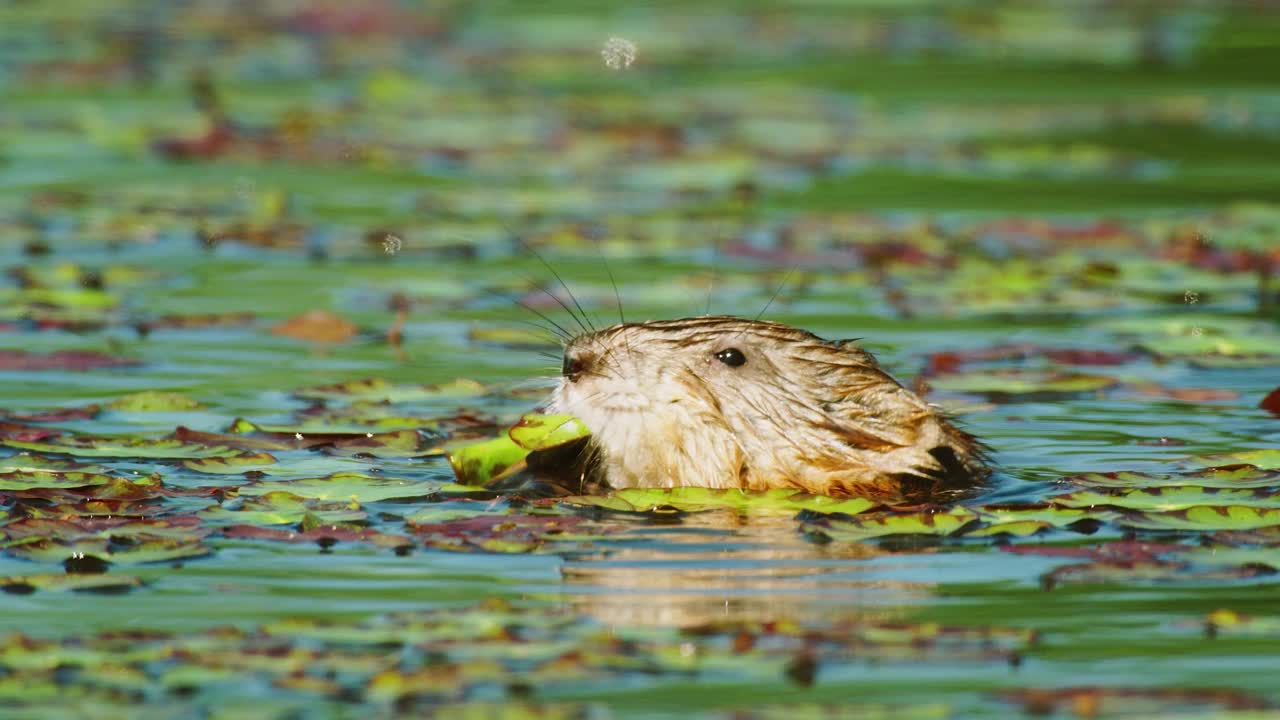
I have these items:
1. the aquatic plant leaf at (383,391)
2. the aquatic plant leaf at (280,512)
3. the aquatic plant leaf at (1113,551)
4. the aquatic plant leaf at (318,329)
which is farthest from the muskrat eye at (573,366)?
the aquatic plant leaf at (318,329)

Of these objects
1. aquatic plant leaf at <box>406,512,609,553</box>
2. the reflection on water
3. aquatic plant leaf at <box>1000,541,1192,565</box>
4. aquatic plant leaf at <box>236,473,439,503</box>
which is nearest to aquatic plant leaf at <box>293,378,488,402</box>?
aquatic plant leaf at <box>236,473,439,503</box>

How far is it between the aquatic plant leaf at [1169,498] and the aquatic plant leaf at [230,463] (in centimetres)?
275

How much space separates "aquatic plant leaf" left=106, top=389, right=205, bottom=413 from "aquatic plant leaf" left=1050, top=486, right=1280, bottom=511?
11.8 ft

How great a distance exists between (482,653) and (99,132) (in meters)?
11.2

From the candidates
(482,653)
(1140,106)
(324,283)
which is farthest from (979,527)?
(1140,106)

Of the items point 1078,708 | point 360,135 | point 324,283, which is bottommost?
point 1078,708

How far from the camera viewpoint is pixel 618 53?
21.0 meters

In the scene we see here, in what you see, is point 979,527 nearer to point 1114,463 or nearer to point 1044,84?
point 1114,463

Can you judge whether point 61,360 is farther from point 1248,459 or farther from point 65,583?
point 1248,459

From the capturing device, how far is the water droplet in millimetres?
20547

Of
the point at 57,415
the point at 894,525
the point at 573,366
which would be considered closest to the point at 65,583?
the point at 573,366

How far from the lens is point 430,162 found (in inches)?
623

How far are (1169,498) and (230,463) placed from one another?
3.23 metres

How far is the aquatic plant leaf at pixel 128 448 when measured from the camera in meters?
8.40
